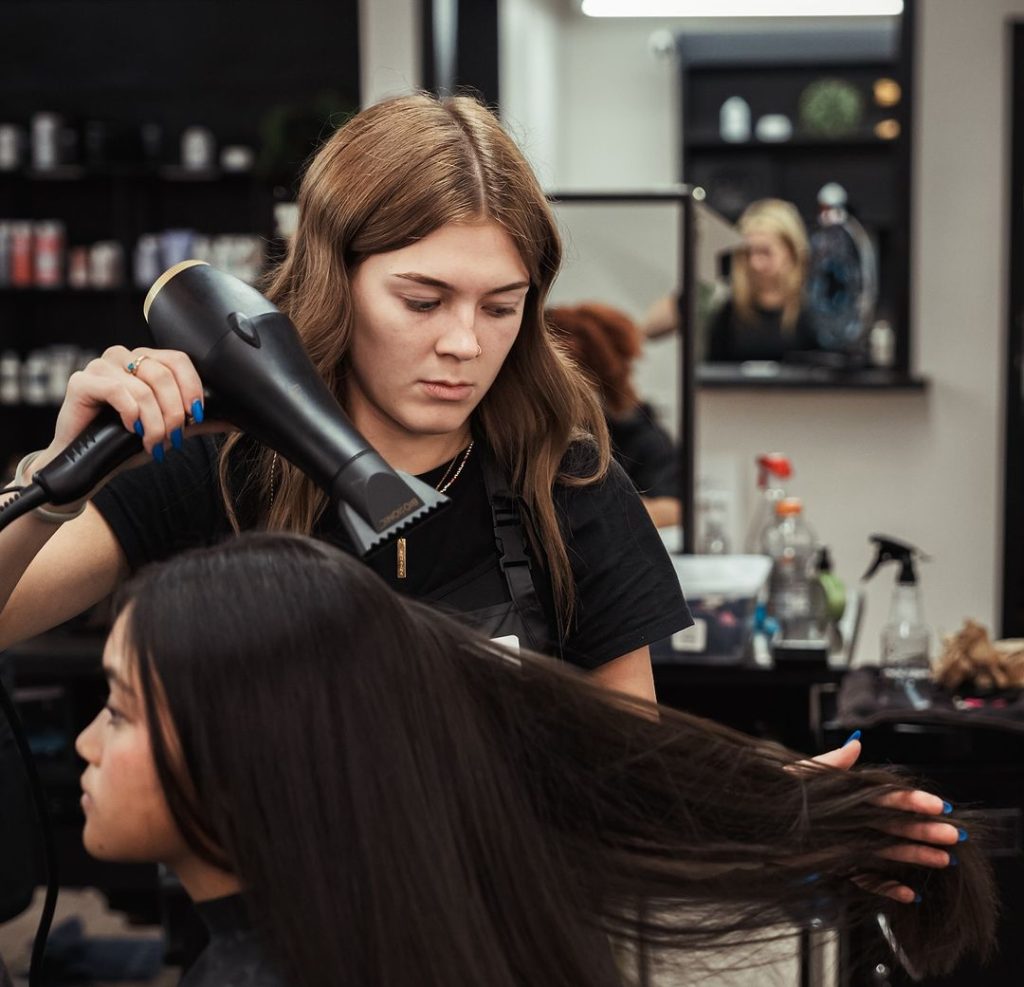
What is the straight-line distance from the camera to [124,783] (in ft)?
2.81

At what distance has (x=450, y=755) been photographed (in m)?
0.87

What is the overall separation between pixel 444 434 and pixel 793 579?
5.39ft

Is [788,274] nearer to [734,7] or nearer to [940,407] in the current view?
[940,407]

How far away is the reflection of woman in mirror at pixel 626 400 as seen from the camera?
3.04 metres

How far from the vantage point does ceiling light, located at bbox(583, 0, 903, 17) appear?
455 centimetres

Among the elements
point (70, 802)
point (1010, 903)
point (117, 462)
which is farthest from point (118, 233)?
point (117, 462)

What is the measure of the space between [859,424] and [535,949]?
4220 millimetres

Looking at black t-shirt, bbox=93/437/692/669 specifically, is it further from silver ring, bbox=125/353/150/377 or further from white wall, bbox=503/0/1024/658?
white wall, bbox=503/0/1024/658

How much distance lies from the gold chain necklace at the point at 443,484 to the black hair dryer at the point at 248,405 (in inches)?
11.7

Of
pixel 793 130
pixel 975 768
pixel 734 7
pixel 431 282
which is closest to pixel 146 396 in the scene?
pixel 431 282

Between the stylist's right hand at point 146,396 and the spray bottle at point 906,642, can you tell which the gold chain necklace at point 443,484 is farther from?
the spray bottle at point 906,642

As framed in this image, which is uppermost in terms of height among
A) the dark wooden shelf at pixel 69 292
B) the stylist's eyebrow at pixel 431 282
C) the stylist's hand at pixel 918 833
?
the dark wooden shelf at pixel 69 292

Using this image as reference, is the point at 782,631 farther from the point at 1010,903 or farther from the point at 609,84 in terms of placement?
the point at 609,84

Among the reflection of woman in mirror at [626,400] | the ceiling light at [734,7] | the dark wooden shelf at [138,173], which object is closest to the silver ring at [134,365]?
the reflection of woman in mirror at [626,400]
